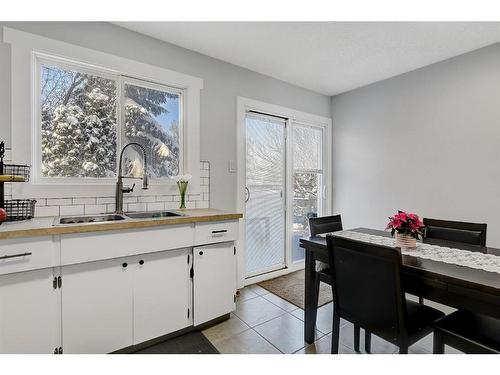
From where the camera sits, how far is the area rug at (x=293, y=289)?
2637 mm

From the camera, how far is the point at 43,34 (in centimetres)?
189

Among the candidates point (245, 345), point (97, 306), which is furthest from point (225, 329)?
point (97, 306)

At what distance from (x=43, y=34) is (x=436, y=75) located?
3.50 meters

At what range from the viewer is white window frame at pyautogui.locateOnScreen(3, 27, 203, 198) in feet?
5.91

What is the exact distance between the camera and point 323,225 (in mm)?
2395

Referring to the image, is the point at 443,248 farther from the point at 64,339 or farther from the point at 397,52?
the point at 64,339

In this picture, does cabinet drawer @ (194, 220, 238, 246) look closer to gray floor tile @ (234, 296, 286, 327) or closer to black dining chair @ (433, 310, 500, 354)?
gray floor tile @ (234, 296, 286, 327)

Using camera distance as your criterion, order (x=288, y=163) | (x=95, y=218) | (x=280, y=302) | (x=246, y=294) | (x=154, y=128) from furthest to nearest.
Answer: (x=288, y=163), (x=246, y=294), (x=280, y=302), (x=154, y=128), (x=95, y=218)

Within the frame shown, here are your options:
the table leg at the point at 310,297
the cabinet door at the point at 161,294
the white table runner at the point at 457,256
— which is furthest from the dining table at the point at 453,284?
the cabinet door at the point at 161,294

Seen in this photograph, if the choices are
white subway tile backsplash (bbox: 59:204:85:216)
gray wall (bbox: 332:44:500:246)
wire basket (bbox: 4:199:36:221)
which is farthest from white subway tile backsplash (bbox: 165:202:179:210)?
gray wall (bbox: 332:44:500:246)

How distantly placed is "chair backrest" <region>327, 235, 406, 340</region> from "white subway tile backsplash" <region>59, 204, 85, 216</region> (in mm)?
1790

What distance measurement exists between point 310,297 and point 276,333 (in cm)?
43

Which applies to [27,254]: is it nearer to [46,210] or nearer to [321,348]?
[46,210]

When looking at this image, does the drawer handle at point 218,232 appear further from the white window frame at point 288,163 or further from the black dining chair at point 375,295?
the black dining chair at point 375,295
